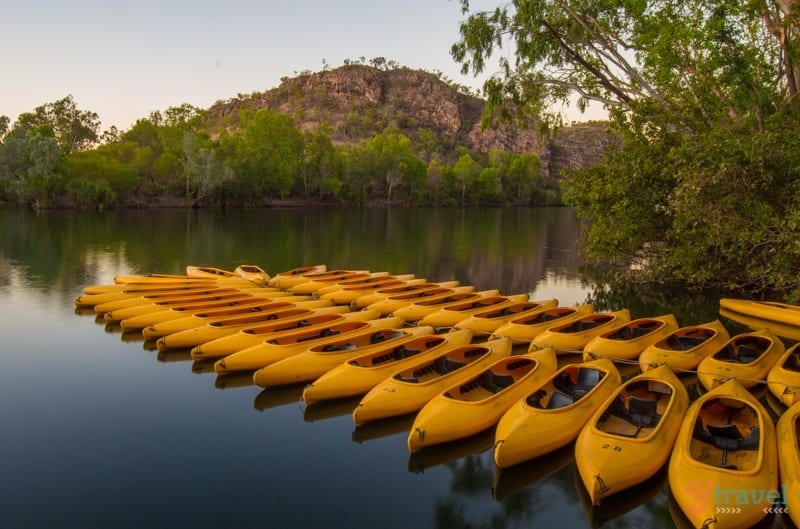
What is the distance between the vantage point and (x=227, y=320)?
14.0 meters

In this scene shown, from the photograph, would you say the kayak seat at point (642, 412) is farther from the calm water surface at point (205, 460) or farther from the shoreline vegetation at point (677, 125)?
the shoreline vegetation at point (677, 125)

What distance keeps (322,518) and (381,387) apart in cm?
267

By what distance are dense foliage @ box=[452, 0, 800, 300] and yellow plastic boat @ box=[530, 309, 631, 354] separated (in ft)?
17.8

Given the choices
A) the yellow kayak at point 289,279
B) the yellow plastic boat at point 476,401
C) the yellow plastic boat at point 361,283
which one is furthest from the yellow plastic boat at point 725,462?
the yellow kayak at point 289,279

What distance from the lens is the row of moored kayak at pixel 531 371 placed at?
746cm

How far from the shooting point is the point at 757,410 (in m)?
8.36

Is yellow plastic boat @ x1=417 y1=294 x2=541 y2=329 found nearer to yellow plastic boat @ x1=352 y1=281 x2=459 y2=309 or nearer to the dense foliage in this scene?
yellow plastic boat @ x1=352 y1=281 x2=459 y2=309

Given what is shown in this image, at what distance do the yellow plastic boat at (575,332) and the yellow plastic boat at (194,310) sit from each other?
264 inches

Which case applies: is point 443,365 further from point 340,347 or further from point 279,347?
point 279,347

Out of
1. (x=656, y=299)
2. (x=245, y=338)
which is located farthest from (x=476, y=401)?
(x=656, y=299)

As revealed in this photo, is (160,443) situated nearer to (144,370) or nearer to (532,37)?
(144,370)

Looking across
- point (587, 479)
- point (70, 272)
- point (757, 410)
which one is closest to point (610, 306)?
point (757, 410)

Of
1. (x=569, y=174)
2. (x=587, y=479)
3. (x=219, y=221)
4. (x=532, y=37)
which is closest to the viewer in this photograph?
(x=587, y=479)

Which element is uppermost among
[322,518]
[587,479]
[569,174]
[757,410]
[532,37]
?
[532,37]
